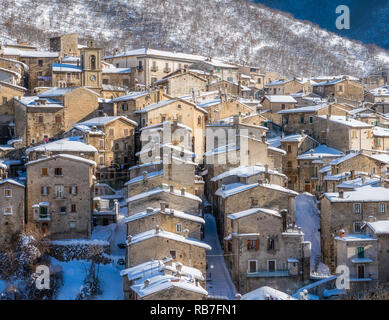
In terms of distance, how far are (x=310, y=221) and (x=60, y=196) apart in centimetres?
1622

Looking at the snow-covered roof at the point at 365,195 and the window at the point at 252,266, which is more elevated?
the snow-covered roof at the point at 365,195

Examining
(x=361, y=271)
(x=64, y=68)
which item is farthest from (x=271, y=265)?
(x=64, y=68)

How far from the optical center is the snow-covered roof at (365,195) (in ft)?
130

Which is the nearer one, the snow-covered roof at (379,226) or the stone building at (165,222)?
the snow-covered roof at (379,226)

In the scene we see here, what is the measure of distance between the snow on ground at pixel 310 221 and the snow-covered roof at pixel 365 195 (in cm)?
385

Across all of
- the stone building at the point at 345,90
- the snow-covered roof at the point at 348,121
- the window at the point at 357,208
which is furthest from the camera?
the stone building at the point at 345,90

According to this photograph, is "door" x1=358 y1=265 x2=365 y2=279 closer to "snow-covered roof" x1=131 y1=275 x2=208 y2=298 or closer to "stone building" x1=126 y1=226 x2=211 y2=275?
"stone building" x1=126 y1=226 x2=211 y2=275

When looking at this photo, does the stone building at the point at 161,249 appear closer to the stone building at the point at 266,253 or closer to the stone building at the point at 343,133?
the stone building at the point at 266,253

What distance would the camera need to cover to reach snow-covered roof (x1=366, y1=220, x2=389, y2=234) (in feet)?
120

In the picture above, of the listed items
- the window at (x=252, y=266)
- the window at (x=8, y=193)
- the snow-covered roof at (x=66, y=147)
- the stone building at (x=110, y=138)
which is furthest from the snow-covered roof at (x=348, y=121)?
the window at (x=8, y=193)

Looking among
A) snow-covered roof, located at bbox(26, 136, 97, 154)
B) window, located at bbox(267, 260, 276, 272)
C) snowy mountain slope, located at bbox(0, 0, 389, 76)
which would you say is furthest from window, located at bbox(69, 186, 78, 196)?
snowy mountain slope, located at bbox(0, 0, 389, 76)

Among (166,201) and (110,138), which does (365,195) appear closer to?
(166,201)

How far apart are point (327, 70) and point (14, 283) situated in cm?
11689

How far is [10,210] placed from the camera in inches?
1706
